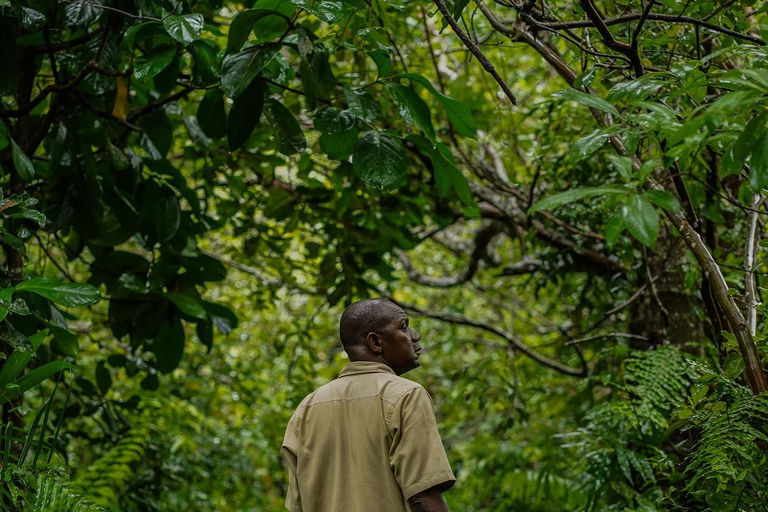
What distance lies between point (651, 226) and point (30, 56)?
7.37 ft

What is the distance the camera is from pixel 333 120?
7.22 feet

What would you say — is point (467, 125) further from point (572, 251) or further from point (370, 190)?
point (572, 251)

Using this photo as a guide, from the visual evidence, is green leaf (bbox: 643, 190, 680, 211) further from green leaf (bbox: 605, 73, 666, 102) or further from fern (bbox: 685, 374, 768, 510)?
fern (bbox: 685, 374, 768, 510)

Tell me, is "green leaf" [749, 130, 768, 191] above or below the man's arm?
above

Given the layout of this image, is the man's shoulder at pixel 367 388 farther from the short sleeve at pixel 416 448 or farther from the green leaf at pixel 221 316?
the green leaf at pixel 221 316

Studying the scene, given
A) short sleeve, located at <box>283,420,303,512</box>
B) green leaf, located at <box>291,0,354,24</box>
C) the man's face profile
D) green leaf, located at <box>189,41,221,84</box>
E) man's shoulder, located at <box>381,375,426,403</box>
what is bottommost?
short sleeve, located at <box>283,420,303,512</box>

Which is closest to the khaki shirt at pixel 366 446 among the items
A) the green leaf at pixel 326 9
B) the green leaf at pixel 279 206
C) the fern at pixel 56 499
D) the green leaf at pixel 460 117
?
the fern at pixel 56 499

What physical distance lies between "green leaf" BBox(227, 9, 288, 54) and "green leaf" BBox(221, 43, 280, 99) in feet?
0.12

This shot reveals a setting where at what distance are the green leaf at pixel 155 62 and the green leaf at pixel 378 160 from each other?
1.92ft

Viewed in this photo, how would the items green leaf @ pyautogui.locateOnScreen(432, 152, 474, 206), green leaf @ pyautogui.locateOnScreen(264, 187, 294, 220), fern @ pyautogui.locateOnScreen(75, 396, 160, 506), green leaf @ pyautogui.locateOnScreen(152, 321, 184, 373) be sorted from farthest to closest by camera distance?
green leaf @ pyautogui.locateOnScreen(264, 187, 294, 220) < fern @ pyautogui.locateOnScreen(75, 396, 160, 506) < green leaf @ pyautogui.locateOnScreen(152, 321, 184, 373) < green leaf @ pyautogui.locateOnScreen(432, 152, 474, 206)

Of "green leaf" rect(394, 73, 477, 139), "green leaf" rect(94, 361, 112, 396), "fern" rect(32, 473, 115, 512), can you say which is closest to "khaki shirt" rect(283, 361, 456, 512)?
"fern" rect(32, 473, 115, 512)

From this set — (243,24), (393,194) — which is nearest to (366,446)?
(243,24)

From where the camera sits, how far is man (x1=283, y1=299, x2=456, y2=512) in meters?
1.79

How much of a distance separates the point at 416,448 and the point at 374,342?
0.32 meters
